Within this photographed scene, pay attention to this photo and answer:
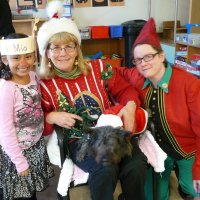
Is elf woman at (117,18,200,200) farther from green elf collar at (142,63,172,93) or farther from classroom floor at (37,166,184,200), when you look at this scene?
classroom floor at (37,166,184,200)

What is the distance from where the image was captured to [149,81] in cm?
166

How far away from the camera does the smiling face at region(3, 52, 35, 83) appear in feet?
4.65

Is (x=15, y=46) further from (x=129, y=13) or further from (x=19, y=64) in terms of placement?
(x=129, y=13)

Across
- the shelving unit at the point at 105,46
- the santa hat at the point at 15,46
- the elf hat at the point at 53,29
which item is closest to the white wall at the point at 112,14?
the shelving unit at the point at 105,46

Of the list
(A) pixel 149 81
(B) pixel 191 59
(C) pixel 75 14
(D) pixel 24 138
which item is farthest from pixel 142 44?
(C) pixel 75 14

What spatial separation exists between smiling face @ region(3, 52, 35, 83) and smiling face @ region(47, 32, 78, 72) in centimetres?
14

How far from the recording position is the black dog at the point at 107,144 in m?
1.24

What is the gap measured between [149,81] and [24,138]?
81cm

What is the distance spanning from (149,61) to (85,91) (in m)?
0.42

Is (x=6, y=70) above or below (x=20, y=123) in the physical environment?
above

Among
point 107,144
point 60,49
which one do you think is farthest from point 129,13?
point 107,144

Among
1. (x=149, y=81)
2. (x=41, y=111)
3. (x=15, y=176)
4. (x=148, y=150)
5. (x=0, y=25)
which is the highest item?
(x=0, y=25)

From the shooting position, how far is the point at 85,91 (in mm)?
1619

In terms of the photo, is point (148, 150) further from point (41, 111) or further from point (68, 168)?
point (41, 111)
